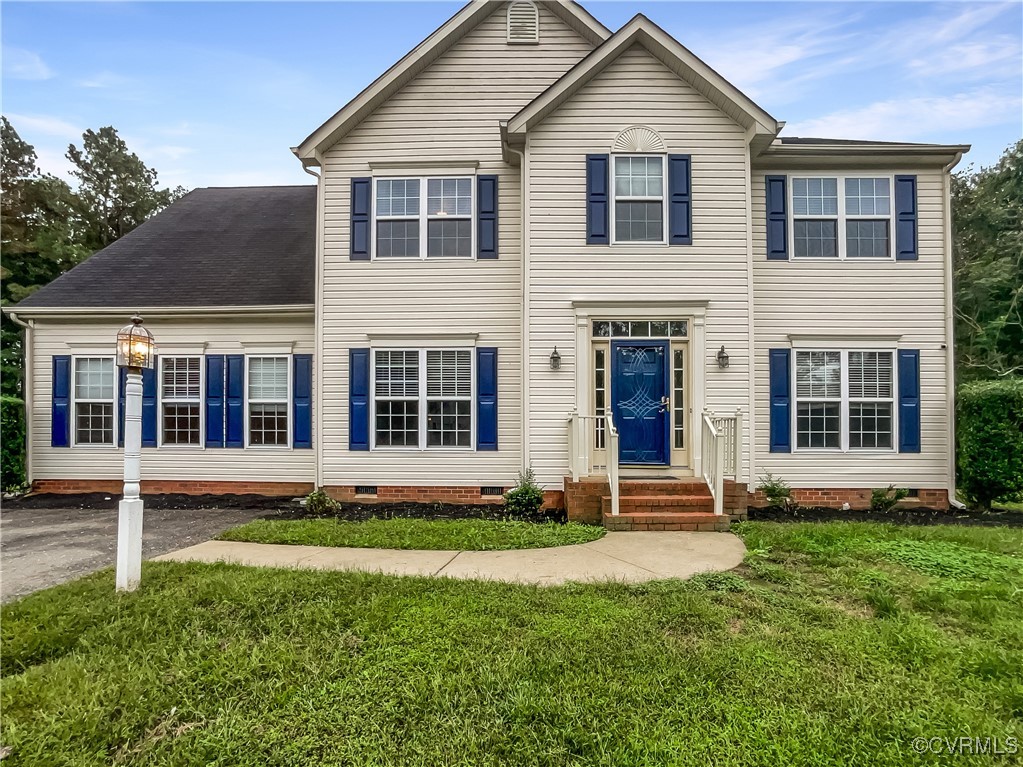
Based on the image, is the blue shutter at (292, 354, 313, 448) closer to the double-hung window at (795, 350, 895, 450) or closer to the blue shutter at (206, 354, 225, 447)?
the blue shutter at (206, 354, 225, 447)

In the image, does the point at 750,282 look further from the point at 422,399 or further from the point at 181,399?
the point at 181,399

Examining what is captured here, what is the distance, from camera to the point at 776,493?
8328 mm

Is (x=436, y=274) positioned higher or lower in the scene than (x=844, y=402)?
higher

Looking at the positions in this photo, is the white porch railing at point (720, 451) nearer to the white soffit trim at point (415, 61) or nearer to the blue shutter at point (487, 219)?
the blue shutter at point (487, 219)

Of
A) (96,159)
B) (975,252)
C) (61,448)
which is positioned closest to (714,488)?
(61,448)

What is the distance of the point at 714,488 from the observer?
6.91 meters

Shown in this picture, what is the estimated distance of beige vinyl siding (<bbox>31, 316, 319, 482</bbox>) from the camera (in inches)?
373

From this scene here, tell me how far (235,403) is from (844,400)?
11090 millimetres

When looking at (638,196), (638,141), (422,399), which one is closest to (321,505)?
(422,399)

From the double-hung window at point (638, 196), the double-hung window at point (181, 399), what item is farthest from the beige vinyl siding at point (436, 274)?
the double-hung window at point (181, 399)

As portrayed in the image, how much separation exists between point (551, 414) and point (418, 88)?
6.32m

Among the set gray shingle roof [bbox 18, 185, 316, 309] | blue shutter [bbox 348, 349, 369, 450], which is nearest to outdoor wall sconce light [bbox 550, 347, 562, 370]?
blue shutter [bbox 348, 349, 369, 450]

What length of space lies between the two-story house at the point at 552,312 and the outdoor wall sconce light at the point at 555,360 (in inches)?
2.0

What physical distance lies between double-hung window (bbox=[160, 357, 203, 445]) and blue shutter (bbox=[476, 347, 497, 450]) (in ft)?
18.1
